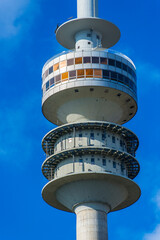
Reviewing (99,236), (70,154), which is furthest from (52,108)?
(99,236)

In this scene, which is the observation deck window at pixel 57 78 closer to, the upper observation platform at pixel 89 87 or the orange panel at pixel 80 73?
the upper observation platform at pixel 89 87

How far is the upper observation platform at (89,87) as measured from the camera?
7249cm

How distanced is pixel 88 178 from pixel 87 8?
2550 cm

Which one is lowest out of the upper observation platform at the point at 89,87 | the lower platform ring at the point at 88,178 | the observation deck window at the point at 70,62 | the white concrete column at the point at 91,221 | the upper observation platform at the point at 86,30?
the white concrete column at the point at 91,221

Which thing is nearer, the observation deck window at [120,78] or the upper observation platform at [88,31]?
the observation deck window at [120,78]

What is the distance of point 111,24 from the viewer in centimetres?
7856

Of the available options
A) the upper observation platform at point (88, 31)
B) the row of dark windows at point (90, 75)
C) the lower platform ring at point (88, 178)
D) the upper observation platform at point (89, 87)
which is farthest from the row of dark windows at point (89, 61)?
the lower platform ring at point (88, 178)

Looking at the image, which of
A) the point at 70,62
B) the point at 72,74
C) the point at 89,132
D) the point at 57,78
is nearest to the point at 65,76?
the point at 72,74

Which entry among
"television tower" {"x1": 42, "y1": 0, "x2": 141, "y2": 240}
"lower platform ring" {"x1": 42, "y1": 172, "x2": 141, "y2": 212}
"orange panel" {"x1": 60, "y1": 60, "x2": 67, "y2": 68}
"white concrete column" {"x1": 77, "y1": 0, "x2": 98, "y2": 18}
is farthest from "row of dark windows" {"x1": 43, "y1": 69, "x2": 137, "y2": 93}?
"lower platform ring" {"x1": 42, "y1": 172, "x2": 141, "y2": 212}

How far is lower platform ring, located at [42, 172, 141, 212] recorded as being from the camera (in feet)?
224

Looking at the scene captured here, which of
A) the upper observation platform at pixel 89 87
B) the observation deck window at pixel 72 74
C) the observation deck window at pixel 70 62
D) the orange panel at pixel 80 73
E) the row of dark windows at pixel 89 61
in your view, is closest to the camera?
the upper observation platform at pixel 89 87

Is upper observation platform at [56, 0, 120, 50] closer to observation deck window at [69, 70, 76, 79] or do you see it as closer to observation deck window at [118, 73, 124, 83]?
observation deck window at [69, 70, 76, 79]

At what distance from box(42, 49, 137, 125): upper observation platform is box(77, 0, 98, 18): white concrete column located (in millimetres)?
7409

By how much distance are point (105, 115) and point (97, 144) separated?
4.83 m
